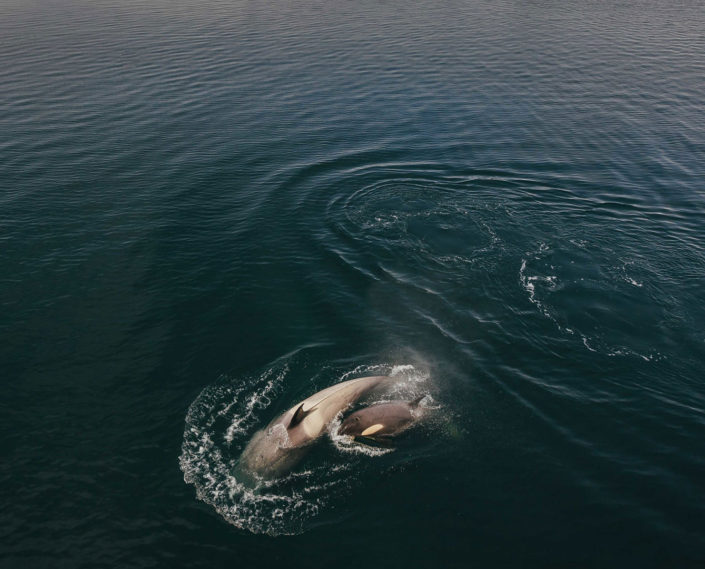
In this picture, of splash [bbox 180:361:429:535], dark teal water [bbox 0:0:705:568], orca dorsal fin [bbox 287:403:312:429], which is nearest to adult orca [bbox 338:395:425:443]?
splash [bbox 180:361:429:535]

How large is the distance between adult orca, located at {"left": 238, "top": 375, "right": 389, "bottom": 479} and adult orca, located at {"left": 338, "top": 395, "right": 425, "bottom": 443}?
1.36 metres

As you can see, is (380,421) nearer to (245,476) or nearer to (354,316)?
(245,476)

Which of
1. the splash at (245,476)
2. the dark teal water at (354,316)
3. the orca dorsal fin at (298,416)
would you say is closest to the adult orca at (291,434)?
the orca dorsal fin at (298,416)

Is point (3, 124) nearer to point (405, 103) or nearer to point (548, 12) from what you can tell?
point (405, 103)

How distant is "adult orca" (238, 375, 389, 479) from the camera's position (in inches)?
1264

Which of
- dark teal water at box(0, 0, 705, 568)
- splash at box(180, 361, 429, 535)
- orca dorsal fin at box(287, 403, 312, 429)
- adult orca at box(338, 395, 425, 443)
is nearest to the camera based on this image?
dark teal water at box(0, 0, 705, 568)

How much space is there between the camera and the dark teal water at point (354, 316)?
29641 mm

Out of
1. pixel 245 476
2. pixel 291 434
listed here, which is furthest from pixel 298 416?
pixel 245 476

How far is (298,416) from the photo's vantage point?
107ft

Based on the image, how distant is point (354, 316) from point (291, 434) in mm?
13355

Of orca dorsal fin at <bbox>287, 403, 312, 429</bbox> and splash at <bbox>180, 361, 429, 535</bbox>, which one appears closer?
splash at <bbox>180, 361, 429, 535</bbox>

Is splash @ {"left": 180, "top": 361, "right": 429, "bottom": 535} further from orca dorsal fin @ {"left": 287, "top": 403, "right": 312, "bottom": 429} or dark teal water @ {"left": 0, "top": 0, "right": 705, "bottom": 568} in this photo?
orca dorsal fin @ {"left": 287, "top": 403, "right": 312, "bottom": 429}

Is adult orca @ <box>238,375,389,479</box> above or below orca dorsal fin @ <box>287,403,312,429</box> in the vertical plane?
below

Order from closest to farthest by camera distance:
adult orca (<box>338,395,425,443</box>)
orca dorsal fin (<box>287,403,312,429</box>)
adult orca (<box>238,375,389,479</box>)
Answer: adult orca (<box>238,375,389,479</box>), orca dorsal fin (<box>287,403,312,429</box>), adult orca (<box>338,395,425,443</box>)
